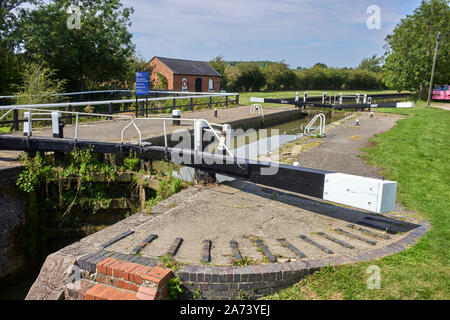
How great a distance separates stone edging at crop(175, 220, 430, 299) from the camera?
362cm

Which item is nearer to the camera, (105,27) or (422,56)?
(105,27)

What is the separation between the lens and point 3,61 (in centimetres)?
1609

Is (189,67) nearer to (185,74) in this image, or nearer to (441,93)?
(185,74)

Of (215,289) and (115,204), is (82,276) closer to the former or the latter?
(215,289)

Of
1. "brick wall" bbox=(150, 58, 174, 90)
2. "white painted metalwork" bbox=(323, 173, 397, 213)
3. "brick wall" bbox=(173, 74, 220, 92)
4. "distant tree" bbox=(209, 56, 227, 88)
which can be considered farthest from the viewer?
"distant tree" bbox=(209, 56, 227, 88)

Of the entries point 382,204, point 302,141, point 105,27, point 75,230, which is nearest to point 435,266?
point 382,204

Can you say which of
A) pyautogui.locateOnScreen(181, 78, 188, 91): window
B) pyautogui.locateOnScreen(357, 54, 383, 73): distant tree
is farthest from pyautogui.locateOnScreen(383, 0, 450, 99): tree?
pyautogui.locateOnScreen(357, 54, 383, 73): distant tree

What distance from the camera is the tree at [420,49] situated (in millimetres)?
29219

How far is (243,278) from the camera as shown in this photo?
3648 mm

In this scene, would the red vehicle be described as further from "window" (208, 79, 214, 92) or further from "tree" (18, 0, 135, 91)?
"tree" (18, 0, 135, 91)

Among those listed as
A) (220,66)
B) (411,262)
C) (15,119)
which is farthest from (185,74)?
(411,262)

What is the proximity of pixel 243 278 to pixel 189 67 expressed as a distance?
3447 centimetres

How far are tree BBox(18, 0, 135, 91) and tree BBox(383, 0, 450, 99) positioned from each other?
2258 centimetres
